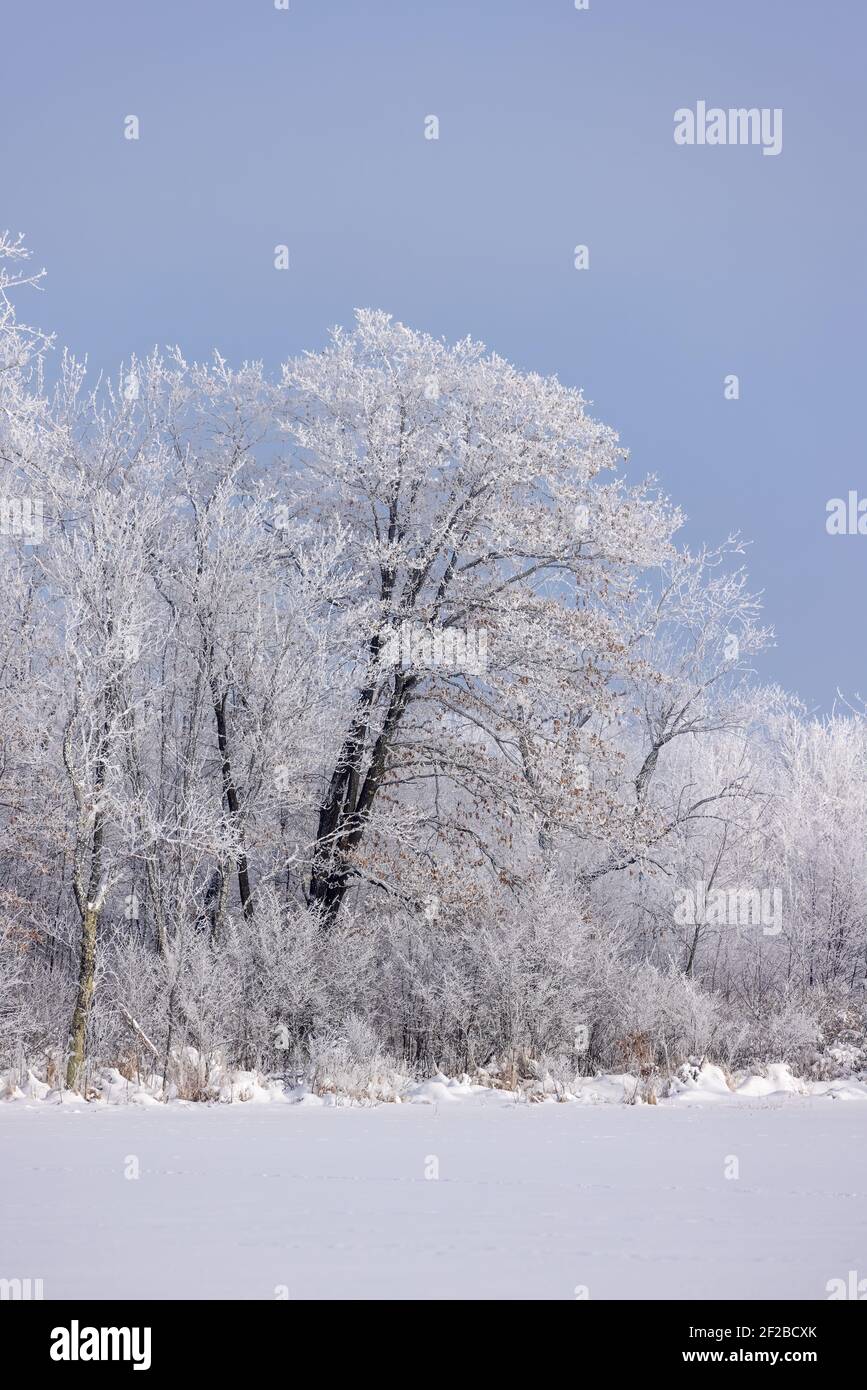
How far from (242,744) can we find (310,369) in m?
6.66

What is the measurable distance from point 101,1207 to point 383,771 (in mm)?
13430

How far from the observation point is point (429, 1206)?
6.22 m

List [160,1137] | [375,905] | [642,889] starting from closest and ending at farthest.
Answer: [160,1137]
[375,905]
[642,889]

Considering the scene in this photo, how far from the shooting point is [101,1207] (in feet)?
20.2

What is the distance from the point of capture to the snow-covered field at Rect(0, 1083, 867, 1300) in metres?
4.69

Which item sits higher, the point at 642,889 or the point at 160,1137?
the point at 642,889

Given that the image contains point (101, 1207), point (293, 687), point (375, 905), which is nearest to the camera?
point (101, 1207)

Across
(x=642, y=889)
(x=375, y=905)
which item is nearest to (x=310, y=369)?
(x=375, y=905)

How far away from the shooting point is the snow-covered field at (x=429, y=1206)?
4691 millimetres
